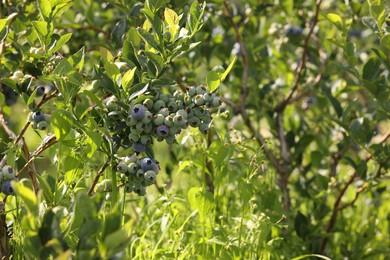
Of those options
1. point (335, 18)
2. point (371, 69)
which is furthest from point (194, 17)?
point (371, 69)

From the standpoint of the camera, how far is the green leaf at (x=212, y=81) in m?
1.35

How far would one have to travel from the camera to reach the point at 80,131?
4.49 feet

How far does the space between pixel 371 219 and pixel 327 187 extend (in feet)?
0.66

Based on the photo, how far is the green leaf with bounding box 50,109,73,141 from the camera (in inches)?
47.9

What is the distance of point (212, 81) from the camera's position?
4.43 feet

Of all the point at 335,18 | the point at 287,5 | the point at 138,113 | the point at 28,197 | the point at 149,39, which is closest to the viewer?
the point at 28,197

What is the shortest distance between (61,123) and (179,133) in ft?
0.74

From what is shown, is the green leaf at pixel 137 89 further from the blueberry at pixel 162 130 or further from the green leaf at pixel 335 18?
the green leaf at pixel 335 18

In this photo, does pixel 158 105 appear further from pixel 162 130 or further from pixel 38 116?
pixel 38 116

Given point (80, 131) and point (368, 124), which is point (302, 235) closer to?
point (368, 124)

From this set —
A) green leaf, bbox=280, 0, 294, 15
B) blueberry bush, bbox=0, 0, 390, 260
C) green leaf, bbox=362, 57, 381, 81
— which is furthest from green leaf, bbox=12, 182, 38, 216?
green leaf, bbox=280, 0, 294, 15

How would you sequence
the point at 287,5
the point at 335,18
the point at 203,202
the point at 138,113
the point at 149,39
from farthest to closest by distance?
the point at 287,5 → the point at 335,18 → the point at 203,202 → the point at 149,39 → the point at 138,113

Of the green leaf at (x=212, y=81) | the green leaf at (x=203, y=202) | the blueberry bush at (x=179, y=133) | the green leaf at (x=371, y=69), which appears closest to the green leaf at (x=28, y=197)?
the blueberry bush at (x=179, y=133)

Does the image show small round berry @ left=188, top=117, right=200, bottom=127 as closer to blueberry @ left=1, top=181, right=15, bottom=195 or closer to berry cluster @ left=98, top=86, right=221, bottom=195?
berry cluster @ left=98, top=86, right=221, bottom=195
